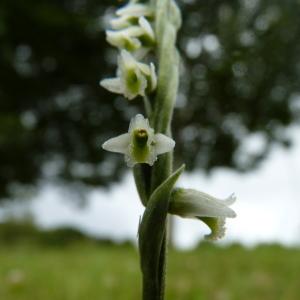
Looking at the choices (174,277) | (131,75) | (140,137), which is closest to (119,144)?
(140,137)

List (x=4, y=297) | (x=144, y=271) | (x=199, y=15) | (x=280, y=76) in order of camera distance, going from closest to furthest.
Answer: (x=144, y=271) → (x=4, y=297) → (x=199, y=15) → (x=280, y=76)

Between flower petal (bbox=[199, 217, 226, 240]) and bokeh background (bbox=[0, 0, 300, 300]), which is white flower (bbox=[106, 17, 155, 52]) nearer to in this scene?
flower petal (bbox=[199, 217, 226, 240])

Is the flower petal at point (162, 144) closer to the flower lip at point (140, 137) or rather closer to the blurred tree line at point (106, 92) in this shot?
Result: the flower lip at point (140, 137)

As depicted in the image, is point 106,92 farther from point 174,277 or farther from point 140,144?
point 140,144

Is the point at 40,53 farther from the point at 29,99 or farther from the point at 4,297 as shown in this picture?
the point at 4,297

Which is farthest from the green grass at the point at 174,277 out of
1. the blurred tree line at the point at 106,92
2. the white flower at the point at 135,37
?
the blurred tree line at the point at 106,92

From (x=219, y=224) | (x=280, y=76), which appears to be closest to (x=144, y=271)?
(x=219, y=224)

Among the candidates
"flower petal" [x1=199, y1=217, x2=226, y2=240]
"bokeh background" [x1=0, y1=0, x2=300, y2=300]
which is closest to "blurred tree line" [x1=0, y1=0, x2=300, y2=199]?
"bokeh background" [x1=0, y1=0, x2=300, y2=300]
